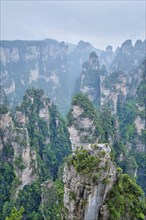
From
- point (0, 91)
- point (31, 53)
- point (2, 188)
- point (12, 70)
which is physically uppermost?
point (31, 53)

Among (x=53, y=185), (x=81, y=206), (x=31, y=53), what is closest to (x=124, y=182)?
(x=81, y=206)

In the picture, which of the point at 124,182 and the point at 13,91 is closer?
the point at 124,182

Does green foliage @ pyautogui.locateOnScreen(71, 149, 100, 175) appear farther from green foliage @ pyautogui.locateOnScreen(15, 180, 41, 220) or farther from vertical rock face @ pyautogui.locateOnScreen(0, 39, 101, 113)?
vertical rock face @ pyautogui.locateOnScreen(0, 39, 101, 113)

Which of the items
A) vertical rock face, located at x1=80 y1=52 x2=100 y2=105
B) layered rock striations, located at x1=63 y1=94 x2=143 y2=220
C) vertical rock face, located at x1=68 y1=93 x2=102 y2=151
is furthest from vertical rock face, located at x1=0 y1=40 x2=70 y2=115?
layered rock striations, located at x1=63 y1=94 x2=143 y2=220

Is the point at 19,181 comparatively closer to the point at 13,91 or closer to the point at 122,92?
the point at 122,92

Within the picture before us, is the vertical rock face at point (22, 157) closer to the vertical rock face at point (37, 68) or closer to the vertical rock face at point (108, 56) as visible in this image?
the vertical rock face at point (37, 68)

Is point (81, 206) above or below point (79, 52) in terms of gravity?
below

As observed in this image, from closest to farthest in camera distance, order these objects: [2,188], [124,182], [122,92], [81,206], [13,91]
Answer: [81,206] < [124,182] < [2,188] < [122,92] < [13,91]

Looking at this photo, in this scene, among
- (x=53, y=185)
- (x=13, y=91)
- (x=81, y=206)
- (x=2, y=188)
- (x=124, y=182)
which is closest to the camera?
(x=81, y=206)
